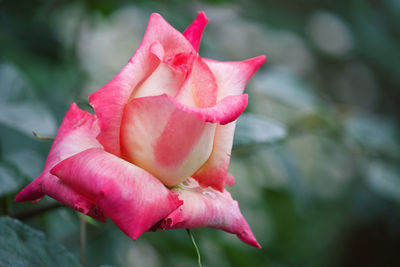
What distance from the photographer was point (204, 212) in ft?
1.21

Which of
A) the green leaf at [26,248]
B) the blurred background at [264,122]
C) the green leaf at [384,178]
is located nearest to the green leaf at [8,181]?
the blurred background at [264,122]

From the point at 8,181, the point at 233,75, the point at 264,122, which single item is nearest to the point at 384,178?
the point at 264,122

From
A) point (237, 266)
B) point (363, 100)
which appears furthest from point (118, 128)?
point (363, 100)

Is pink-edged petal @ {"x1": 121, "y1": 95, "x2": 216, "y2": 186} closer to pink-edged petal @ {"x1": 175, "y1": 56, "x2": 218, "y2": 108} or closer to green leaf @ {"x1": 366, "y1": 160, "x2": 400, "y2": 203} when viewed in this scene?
pink-edged petal @ {"x1": 175, "y1": 56, "x2": 218, "y2": 108}

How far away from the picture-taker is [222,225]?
39 cm

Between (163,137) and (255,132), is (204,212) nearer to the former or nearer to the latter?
(163,137)

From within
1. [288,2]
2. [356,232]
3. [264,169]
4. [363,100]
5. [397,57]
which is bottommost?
[356,232]

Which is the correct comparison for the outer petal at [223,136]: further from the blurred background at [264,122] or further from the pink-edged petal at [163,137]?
the blurred background at [264,122]

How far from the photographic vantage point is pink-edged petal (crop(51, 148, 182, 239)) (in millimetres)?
312

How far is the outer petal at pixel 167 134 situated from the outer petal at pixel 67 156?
4cm

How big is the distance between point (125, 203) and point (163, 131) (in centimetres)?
8

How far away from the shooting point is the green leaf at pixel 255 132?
55 cm

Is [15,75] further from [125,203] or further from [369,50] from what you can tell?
[369,50]

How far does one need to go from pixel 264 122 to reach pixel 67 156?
1.09ft
